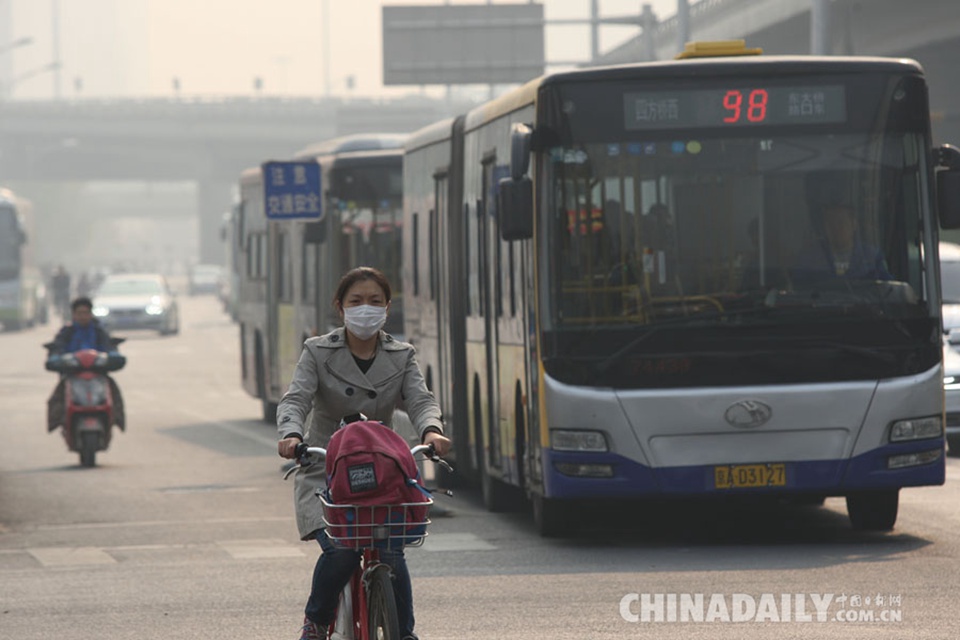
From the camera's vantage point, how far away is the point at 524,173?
490 inches

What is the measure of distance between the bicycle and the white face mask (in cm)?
46

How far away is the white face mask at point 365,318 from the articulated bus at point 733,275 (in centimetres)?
502

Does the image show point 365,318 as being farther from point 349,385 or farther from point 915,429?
point 915,429

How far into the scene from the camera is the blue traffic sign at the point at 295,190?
941 inches

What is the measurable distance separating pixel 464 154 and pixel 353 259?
7.58m

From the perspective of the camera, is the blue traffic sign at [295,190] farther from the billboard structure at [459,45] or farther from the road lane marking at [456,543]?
the billboard structure at [459,45]

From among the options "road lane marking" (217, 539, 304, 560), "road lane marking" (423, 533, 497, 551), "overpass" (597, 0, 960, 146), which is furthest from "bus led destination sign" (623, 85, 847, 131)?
"overpass" (597, 0, 960, 146)

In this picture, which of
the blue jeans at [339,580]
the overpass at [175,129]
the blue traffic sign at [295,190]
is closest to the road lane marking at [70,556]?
the blue jeans at [339,580]

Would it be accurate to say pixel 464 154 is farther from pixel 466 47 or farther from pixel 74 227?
pixel 74 227

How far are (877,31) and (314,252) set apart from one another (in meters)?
24.5

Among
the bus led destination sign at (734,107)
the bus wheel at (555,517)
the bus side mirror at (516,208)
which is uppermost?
the bus led destination sign at (734,107)

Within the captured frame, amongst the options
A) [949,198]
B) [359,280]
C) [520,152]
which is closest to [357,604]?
[359,280]

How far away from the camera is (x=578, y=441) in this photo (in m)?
12.5

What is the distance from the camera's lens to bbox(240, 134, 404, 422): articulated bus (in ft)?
75.6
